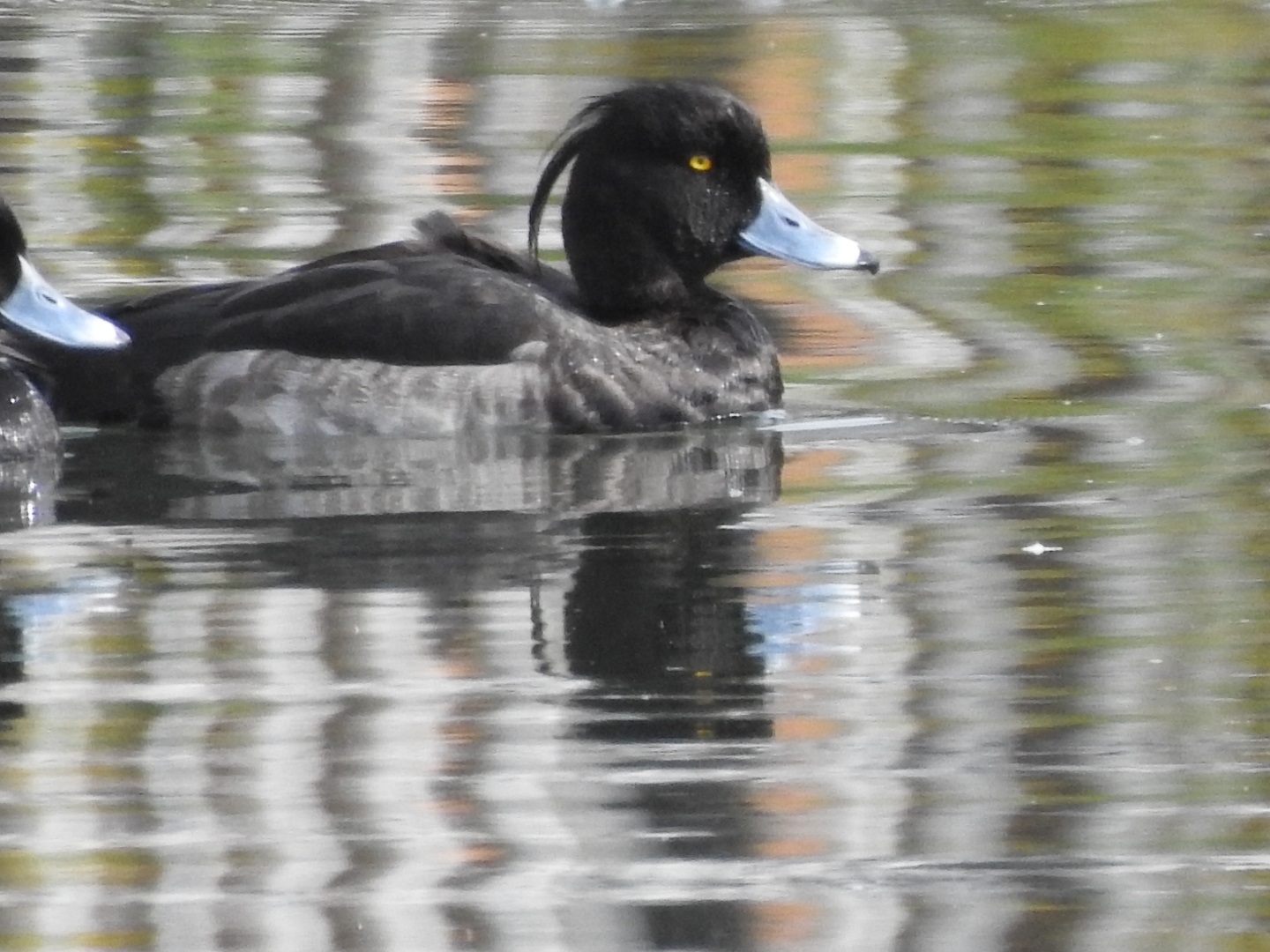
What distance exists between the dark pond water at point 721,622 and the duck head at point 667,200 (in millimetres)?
486

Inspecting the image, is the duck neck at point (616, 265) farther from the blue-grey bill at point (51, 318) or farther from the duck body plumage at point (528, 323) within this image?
the blue-grey bill at point (51, 318)

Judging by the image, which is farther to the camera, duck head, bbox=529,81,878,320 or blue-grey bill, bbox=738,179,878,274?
blue-grey bill, bbox=738,179,878,274

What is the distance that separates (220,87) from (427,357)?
23.8 feet

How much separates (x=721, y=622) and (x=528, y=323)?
246 centimetres

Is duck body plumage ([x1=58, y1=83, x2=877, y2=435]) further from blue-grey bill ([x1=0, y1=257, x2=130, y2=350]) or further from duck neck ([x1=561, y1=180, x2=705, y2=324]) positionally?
blue-grey bill ([x1=0, y1=257, x2=130, y2=350])

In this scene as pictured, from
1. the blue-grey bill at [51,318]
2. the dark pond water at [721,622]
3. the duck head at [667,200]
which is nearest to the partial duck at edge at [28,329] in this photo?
the blue-grey bill at [51,318]

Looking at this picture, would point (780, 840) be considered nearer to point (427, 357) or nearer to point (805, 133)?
point (427, 357)

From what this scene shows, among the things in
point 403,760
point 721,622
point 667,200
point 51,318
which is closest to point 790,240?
point 667,200

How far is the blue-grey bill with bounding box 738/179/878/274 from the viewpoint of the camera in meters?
9.52

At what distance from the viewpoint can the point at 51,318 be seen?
349 inches

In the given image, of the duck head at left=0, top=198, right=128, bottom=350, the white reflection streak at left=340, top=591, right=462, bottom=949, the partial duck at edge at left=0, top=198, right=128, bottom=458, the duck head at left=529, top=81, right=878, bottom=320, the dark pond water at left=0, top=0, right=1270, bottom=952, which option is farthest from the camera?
the duck head at left=529, top=81, right=878, bottom=320

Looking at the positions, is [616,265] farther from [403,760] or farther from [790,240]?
[403,760]

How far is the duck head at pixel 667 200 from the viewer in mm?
9422

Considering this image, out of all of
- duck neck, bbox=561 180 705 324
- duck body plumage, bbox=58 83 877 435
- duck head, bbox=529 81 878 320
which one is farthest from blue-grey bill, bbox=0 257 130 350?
duck neck, bbox=561 180 705 324
